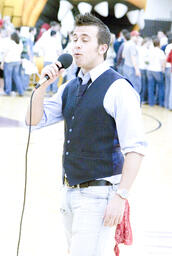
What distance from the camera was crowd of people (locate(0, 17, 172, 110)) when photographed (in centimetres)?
1068

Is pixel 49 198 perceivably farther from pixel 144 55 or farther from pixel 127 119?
pixel 144 55

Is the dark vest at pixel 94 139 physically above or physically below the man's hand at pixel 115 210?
above

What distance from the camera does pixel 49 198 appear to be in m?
4.53

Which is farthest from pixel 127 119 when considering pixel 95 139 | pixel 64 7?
pixel 64 7

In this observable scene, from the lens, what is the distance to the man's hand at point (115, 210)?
2.08m

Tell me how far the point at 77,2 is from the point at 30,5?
1.55 metres

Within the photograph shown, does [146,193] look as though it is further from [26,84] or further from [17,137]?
[26,84]

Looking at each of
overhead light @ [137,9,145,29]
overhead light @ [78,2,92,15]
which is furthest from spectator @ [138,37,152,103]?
overhead light @ [137,9,145,29]

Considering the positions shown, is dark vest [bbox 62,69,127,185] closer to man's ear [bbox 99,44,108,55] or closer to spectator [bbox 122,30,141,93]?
man's ear [bbox 99,44,108,55]

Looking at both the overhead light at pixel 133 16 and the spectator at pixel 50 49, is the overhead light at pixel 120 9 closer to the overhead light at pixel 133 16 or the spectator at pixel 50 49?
the overhead light at pixel 133 16

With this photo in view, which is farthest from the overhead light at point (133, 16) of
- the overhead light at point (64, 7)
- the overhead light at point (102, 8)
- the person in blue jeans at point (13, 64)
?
the person in blue jeans at point (13, 64)

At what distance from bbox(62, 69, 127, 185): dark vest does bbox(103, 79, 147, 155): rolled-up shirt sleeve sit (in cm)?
7

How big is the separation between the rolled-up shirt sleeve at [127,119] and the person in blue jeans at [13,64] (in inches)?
372

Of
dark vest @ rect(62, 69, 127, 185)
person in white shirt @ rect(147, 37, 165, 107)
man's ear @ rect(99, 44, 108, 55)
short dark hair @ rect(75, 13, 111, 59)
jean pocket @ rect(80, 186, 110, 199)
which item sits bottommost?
person in white shirt @ rect(147, 37, 165, 107)
